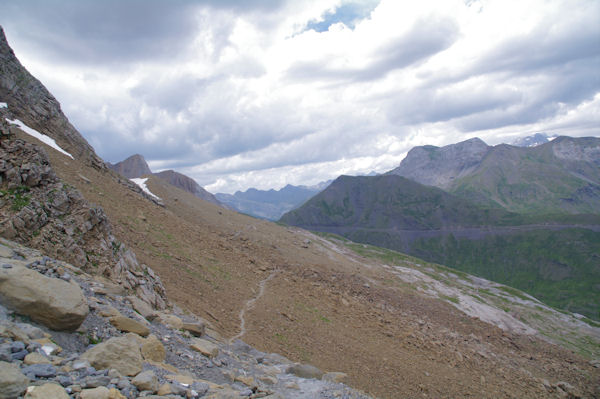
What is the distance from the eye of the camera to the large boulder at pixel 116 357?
760 centimetres

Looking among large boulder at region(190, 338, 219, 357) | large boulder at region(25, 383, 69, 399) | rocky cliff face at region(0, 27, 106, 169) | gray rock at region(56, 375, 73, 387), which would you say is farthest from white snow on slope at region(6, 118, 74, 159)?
large boulder at region(25, 383, 69, 399)

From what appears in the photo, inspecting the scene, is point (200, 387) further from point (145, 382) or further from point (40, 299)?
point (40, 299)

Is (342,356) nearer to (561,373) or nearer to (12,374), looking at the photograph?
(12,374)

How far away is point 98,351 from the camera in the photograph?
306 inches

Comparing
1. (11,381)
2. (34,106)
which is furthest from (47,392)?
(34,106)

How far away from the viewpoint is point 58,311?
27.8ft

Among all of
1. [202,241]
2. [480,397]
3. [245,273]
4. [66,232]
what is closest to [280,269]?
[245,273]

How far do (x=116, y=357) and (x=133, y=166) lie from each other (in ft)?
509

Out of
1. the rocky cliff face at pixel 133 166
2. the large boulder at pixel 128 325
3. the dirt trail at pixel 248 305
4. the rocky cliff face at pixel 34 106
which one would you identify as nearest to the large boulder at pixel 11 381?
the large boulder at pixel 128 325

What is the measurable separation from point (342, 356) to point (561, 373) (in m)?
27.2

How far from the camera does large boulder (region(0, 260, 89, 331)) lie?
27.0 feet

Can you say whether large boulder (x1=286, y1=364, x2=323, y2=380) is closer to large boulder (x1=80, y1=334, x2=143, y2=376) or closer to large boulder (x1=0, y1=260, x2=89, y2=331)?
large boulder (x1=80, y1=334, x2=143, y2=376)

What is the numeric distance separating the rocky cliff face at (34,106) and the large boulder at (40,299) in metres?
31.8

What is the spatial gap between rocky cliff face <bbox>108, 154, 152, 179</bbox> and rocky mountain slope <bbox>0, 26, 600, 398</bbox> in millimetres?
117659
